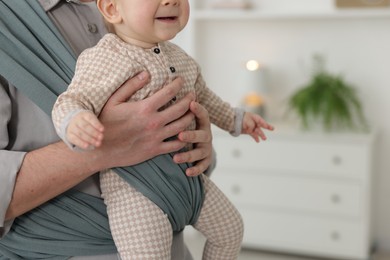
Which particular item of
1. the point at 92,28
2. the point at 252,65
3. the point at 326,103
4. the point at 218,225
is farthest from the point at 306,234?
the point at 92,28

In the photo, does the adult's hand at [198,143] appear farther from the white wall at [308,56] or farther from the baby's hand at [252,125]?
the white wall at [308,56]

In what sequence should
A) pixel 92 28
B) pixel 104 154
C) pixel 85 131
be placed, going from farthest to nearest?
pixel 92 28
pixel 104 154
pixel 85 131

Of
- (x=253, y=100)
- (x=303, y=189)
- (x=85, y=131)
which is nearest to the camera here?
(x=85, y=131)

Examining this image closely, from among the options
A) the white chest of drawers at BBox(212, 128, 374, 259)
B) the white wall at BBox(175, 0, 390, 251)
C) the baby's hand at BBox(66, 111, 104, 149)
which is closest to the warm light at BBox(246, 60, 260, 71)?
the white wall at BBox(175, 0, 390, 251)

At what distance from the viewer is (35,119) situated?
1.31 metres

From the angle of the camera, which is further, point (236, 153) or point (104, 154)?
point (236, 153)

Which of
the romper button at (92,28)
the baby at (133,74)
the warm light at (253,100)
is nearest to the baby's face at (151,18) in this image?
the baby at (133,74)

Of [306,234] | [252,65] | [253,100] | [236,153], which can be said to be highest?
[252,65]

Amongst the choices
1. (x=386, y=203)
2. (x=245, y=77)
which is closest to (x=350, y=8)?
(x=245, y=77)

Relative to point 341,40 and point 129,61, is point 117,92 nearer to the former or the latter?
point 129,61

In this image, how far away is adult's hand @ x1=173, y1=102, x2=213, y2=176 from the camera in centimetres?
134

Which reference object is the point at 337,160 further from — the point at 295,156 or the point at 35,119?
the point at 35,119

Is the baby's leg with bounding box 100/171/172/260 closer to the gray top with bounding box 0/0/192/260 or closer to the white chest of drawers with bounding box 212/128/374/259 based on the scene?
the gray top with bounding box 0/0/192/260

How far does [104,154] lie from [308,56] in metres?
3.10
